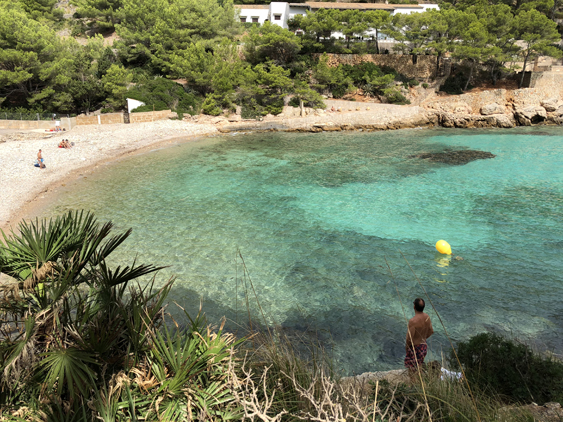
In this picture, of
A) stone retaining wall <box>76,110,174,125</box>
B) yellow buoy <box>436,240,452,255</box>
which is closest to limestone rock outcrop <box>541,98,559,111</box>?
yellow buoy <box>436,240,452,255</box>

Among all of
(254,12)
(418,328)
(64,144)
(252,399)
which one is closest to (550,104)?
(418,328)

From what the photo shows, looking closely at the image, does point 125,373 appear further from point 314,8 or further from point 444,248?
point 314,8

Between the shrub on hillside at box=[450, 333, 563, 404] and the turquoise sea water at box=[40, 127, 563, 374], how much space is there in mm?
1812

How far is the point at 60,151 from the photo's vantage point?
22.2m

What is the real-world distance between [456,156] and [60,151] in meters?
23.4

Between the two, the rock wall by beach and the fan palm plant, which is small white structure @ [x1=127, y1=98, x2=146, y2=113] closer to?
the rock wall by beach

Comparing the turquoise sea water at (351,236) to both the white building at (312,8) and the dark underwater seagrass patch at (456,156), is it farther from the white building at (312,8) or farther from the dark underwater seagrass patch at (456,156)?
the white building at (312,8)

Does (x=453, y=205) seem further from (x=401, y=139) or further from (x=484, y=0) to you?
(x=484, y=0)

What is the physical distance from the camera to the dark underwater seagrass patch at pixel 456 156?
2247 centimetres

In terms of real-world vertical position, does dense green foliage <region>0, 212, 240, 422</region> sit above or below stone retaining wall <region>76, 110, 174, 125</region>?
below

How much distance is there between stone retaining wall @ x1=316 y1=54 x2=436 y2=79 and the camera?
42.2m

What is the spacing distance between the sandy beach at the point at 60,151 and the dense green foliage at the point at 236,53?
4.81m

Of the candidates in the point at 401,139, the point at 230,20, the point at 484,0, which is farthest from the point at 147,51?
the point at 484,0

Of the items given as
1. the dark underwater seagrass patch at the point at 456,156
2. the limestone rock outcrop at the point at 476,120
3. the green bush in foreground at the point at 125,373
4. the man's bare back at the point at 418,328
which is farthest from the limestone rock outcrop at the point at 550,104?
the green bush in foreground at the point at 125,373
